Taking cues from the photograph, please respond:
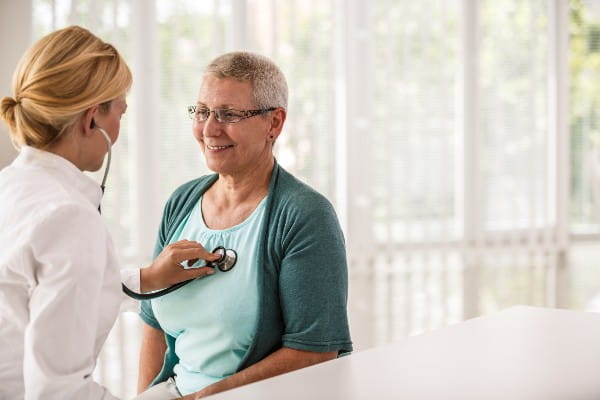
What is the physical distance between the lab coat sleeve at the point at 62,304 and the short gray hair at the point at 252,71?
27.4 inches

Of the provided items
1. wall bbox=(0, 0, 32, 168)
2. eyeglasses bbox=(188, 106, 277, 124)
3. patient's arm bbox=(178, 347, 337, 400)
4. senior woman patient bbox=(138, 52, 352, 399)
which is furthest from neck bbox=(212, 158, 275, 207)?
wall bbox=(0, 0, 32, 168)

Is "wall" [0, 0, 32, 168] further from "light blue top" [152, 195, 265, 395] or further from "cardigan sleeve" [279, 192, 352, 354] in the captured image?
"cardigan sleeve" [279, 192, 352, 354]

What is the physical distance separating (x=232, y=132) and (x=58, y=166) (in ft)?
1.96

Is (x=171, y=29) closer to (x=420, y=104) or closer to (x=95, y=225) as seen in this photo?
(x=420, y=104)

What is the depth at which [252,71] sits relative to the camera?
1.88 m

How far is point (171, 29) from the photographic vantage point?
3.52 meters

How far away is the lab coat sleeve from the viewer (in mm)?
1212

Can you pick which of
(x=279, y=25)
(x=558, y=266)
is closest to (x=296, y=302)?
(x=279, y=25)

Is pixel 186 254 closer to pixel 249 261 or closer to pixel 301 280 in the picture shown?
pixel 249 261

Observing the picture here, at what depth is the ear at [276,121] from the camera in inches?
76.2

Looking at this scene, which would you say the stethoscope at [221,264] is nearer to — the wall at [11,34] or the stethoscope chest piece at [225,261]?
the stethoscope chest piece at [225,261]

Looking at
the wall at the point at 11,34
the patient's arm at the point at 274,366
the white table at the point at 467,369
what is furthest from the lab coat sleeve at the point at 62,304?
the wall at the point at 11,34

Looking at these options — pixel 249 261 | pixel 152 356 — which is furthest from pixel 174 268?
pixel 152 356

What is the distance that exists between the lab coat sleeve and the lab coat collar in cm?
11
